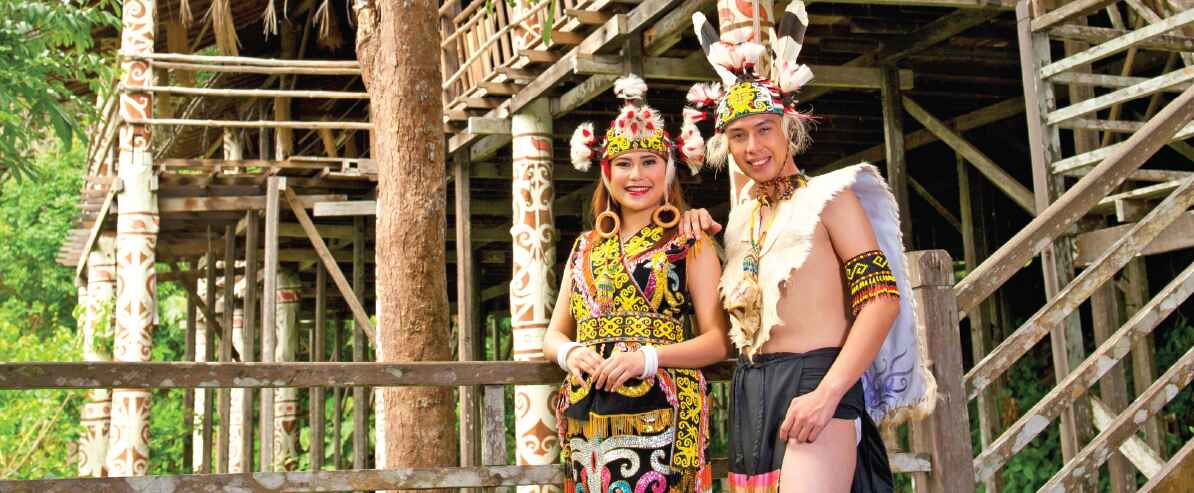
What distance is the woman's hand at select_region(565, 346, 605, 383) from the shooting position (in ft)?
11.8

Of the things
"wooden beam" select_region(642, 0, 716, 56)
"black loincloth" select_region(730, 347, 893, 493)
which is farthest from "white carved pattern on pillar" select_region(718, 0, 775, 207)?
"black loincloth" select_region(730, 347, 893, 493)

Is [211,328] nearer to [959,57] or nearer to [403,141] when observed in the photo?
[959,57]

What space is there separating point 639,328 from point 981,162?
641cm

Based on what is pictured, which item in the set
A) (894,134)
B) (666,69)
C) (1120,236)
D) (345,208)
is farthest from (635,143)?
(345,208)

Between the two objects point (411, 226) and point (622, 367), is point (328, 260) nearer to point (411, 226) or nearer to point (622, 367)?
point (411, 226)

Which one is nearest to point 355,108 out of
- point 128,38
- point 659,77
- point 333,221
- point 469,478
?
point 333,221

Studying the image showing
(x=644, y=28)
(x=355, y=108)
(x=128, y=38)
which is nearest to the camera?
(x=644, y=28)

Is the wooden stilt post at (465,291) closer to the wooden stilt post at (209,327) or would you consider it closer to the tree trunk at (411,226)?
the wooden stilt post at (209,327)

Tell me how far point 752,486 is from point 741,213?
755 mm

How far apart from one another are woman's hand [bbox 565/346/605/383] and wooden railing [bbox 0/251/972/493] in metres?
0.22

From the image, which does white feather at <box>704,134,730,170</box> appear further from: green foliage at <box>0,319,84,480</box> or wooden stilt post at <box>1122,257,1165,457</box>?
green foliage at <box>0,319,84,480</box>

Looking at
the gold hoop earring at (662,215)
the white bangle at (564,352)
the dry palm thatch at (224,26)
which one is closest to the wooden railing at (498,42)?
the dry palm thatch at (224,26)

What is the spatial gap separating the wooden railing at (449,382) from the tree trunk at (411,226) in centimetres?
72

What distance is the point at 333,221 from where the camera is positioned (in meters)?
15.2
